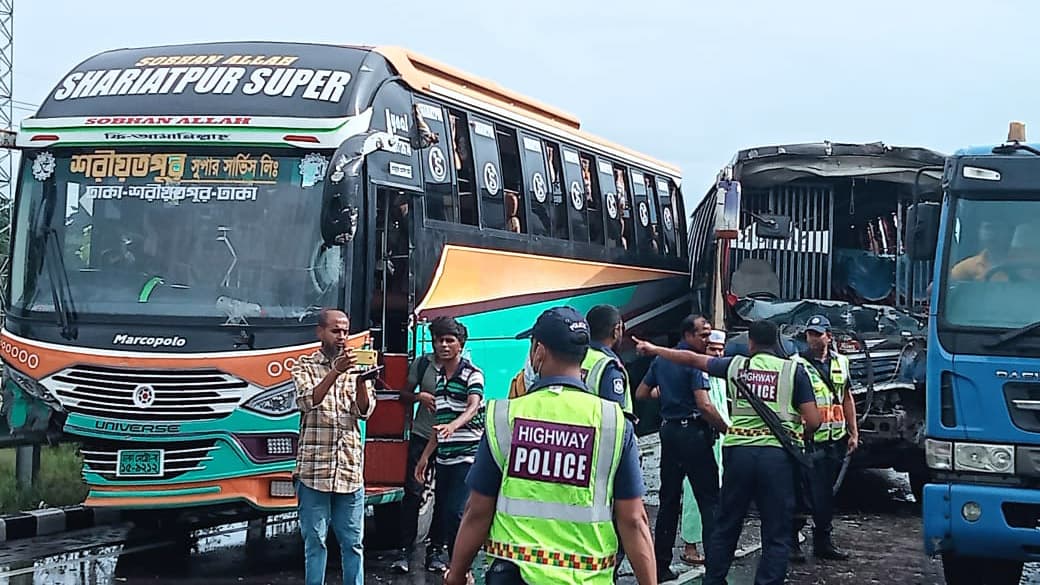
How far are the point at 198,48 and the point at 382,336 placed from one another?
2699 mm

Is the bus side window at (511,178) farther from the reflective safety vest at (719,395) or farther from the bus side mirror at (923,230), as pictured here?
the bus side mirror at (923,230)

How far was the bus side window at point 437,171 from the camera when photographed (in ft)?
35.4

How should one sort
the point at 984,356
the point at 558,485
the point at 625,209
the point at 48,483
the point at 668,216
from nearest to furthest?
the point at 558,485 → the point at 984,356 → the point at 48,483 → the point at 625,209 → the point at 668,216

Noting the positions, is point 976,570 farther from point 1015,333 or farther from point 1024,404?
point 1015,333

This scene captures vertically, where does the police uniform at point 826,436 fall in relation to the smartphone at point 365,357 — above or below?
below

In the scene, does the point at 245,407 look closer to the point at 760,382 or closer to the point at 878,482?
the point at 760,382

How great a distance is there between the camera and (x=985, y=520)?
7922 millimetres

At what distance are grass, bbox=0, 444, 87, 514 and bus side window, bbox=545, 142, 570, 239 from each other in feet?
A: 16.0

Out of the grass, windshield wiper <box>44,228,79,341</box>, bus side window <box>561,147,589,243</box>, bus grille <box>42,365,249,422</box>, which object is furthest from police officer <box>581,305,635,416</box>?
bus side window <box>561,147,589,243</box>

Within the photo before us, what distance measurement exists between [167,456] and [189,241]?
147cm

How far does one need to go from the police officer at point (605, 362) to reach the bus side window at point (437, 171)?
3.20 meters

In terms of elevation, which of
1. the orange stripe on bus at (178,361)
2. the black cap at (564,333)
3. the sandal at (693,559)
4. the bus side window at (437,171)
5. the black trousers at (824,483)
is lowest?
the sandal at (693,559)

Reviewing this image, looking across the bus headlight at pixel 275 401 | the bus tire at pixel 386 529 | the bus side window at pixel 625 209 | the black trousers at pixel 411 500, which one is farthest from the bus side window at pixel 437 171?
the bus side window at pixel 625 209

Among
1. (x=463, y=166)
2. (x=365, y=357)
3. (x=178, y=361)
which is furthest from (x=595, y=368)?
(x=463, y=166)
